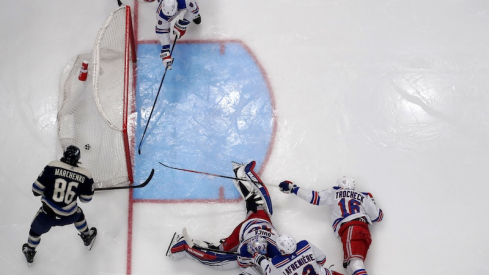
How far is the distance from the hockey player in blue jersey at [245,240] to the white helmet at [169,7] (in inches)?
60.2

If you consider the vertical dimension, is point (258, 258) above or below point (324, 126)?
below

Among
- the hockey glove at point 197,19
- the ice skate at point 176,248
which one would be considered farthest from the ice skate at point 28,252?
the hockey glove at point 197,19

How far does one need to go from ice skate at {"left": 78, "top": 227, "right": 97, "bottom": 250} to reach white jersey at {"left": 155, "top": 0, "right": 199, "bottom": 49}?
6.03ft

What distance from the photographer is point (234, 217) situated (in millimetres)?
6156

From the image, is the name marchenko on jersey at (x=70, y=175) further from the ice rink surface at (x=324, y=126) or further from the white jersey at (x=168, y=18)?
the white jersey at (x=168, y=18)

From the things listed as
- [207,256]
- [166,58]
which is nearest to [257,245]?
[207,256]

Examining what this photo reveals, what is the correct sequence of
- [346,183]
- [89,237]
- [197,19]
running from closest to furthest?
[89,237]
[346,183]
[197,19]

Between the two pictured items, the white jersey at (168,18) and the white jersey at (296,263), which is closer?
the white jersey at (296,263)

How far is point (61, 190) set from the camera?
5309 mm

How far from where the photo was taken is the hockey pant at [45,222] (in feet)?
18.1

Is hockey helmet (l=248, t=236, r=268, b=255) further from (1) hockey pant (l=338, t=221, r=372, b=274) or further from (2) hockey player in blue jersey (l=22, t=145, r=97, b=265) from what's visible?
(2) hockey player in blue jersey (l=22, t=145, r=97, b=265)

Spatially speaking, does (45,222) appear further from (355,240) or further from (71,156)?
(355,240)

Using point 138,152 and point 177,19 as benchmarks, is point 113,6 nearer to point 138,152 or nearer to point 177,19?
point 177,19

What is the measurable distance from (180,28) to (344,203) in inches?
89.8
